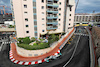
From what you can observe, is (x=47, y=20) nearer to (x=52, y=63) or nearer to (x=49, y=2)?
(x=49, y=2)

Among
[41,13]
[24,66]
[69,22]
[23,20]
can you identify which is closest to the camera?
[24,66]

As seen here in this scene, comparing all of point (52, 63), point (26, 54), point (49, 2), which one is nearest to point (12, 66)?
point (26, 54)

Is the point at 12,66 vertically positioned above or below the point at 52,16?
below

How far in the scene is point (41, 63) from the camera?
50.2ft

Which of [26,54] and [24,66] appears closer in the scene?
[24,66]

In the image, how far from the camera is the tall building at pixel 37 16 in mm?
24188

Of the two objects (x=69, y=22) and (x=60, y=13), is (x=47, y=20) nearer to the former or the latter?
(x=60, y=13)

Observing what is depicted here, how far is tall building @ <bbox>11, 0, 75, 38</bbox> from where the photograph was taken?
24.2 m

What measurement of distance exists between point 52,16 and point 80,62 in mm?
22230

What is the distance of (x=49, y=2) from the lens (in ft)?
93.2

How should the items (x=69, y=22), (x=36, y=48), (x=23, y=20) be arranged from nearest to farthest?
(x=36, y=48), (x=23, y=20), (x=69, y=22)

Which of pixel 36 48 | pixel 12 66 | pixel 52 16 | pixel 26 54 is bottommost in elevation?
pixel 12 66

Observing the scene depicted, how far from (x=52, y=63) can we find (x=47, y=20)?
20.2 metres

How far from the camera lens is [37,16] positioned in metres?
26.5
